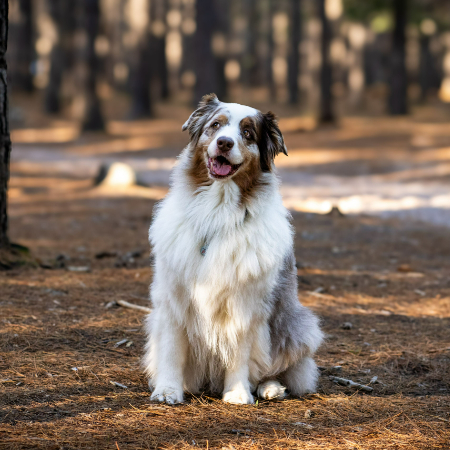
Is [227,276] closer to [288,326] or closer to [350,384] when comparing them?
[288,326]

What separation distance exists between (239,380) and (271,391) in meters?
0.28

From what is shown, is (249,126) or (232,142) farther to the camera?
(249,126)

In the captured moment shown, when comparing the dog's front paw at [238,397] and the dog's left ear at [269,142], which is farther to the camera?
the dog's left ear at [269,142]

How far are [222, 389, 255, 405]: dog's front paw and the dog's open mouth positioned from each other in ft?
4.79

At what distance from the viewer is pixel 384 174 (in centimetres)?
1973

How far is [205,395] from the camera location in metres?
4.40

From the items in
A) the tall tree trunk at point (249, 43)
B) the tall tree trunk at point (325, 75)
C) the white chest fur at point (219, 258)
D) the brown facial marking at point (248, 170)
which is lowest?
the white chest fur at point (219, 258)

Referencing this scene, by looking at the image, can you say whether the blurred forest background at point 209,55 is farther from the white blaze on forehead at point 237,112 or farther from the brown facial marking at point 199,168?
the brown facial marking at point 199,168

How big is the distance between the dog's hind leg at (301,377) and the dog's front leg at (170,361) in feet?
A: 2.61

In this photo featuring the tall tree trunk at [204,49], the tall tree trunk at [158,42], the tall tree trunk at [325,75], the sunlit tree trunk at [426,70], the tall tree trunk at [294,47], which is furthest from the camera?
the sunlit tree trunk at [426,70]

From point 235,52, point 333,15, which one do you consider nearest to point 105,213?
point 333,15

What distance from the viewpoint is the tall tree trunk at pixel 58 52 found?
1237 inches

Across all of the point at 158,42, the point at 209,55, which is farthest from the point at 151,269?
the point at 158,42

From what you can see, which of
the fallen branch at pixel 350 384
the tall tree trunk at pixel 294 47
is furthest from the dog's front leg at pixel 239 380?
the tall tree trunk at pixel 294 47
